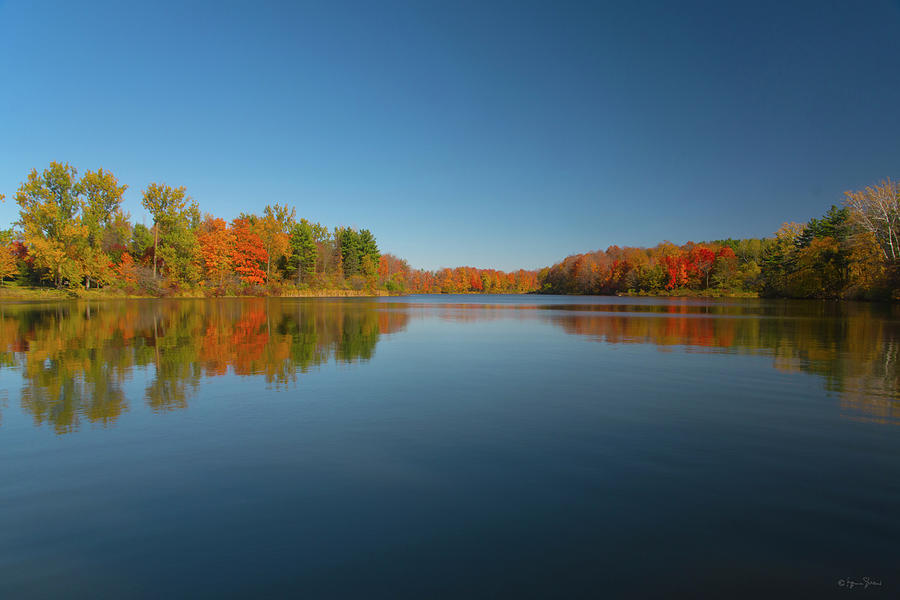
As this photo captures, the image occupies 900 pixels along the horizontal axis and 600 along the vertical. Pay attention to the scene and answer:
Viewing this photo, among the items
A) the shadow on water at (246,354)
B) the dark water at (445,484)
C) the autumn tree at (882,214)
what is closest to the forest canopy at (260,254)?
the autumn tree at (882,214)

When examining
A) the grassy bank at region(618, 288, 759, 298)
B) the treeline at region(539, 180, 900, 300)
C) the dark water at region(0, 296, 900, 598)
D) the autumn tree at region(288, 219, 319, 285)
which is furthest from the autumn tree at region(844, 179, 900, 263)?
the autumn tree at region(288, 219, 319, 285)

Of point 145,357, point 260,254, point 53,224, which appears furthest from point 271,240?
point 145,357

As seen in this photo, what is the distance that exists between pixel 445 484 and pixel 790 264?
273 ft

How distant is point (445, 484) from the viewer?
15.1 feet

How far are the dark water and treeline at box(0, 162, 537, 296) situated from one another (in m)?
51.2

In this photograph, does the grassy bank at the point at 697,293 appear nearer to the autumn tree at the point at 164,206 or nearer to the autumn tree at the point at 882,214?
the autumn tree at the point at 882,214

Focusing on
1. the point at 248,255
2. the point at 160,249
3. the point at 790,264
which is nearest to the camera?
the point at 160,249

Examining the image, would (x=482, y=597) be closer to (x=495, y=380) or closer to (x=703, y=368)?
(x=495, y=380)

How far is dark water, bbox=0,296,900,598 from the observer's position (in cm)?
317

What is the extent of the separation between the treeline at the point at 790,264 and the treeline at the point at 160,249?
6748cm

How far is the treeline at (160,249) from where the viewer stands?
49.0m

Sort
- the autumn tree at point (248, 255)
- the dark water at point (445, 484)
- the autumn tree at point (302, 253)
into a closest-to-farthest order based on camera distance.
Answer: the dark water at point (445, 484), the autumn tree at point (248, 255), the autumn tree at point (302, 253)

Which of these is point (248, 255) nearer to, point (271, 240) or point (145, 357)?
point (271, 240)

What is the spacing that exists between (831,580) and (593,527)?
1.55 meters
